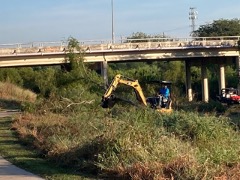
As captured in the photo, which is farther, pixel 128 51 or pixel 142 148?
pixel 128 51

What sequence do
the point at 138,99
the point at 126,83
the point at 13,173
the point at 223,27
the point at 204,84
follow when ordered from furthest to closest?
the point at 223,27, the point at 204,84, the point at 126,83, the point at 138,99, the point at 13,173

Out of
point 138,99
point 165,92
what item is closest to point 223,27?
point 138,99

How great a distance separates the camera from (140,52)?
6919cm

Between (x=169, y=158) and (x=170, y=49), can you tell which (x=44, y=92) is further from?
(x=170, y=49)

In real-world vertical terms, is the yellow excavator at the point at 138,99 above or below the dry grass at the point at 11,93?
above

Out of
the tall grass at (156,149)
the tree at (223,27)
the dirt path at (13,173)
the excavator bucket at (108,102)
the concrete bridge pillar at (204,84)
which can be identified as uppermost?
the tree at (223,27)

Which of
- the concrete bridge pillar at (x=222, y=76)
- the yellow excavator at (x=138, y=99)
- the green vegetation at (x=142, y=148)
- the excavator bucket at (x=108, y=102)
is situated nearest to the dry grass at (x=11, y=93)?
the concrete bridge pillar at (x=222, y=76)

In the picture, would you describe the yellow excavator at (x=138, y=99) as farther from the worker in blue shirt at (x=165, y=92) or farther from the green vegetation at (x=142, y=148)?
the green vegetation at (x=142, y=148)

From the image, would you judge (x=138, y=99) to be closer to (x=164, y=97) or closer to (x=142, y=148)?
(x=164, y=97)

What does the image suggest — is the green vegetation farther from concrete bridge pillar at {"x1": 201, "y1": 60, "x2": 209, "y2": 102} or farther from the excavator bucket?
concrete bridge pillar at {"x1": 201, "y1": 60, "x2": 209, "y2": 102}

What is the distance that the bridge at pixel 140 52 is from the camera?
6019 centimetres

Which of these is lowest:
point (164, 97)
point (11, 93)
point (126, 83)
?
point (11, 93)

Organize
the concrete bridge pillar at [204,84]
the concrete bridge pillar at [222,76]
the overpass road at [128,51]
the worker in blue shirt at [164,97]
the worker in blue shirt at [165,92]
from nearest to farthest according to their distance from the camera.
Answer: the worker in blue shirt at [164,97], the worker in blue shirt at [165,92], the overpass road at [128,51], the concrete bridge pillar at [222,76], the concrete bridge pillar at [204,84]

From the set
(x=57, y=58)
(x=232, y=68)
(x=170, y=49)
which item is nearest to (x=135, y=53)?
(x=170, y=49)
